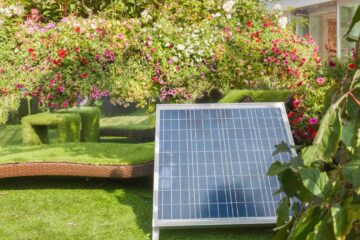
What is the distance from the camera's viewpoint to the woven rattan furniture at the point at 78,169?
5590 mm

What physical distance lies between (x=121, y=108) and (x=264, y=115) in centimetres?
1295

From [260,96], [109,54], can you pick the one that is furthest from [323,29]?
[260,96]

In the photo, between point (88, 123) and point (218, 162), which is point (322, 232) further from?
point (88, 123)

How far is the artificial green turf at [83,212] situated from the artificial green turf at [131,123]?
426cm

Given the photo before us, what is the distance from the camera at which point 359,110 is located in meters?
1.44

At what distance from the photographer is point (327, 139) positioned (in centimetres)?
135

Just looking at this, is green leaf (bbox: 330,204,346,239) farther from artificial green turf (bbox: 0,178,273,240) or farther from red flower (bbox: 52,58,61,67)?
red flower (bbox: 52,58,61,67)

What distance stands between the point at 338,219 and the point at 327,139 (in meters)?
0.24

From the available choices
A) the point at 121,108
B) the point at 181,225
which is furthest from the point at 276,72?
the point at 121,108

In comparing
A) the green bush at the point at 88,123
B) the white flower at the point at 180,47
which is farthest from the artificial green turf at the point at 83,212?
the green bush at the point at 88,123

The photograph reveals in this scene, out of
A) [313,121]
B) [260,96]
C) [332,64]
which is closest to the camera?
[313,121]

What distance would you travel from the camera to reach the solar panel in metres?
4.07

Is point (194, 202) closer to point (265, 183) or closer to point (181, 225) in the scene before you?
point (181, 225)

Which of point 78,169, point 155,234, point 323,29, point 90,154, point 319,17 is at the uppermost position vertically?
point 155,234
